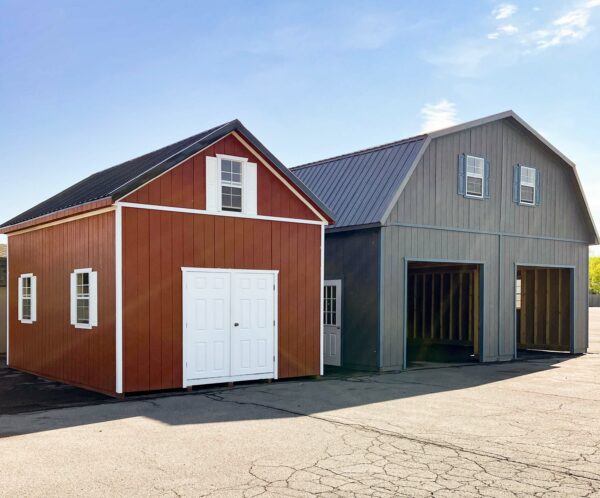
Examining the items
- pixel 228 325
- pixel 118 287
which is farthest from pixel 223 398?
pixel 118 287

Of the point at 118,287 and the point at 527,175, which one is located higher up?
the point at 527,175

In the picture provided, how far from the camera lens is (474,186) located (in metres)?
18.5

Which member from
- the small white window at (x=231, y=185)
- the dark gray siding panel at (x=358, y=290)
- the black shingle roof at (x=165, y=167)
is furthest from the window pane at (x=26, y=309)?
the dark gray siding panel at (x=358, y=290)

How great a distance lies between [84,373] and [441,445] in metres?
7.87

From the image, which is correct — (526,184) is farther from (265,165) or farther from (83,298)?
(83,298)

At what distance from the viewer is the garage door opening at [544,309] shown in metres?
22.0

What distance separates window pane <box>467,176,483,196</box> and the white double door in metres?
6.80

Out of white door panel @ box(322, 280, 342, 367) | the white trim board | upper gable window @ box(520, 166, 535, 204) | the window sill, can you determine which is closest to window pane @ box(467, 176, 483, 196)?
upper gable window @ box(520, 166, 535, 204)

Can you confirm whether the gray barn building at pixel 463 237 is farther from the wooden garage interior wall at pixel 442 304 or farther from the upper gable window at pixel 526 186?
the wooden garage interior wall at pixel 442 304

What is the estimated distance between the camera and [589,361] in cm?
1955

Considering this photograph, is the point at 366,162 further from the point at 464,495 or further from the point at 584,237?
the point at 464,495

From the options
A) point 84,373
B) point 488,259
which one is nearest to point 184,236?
point 84,373

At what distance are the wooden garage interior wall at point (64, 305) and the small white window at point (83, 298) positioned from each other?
6.5 inches

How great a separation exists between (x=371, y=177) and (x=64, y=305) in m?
8.16
